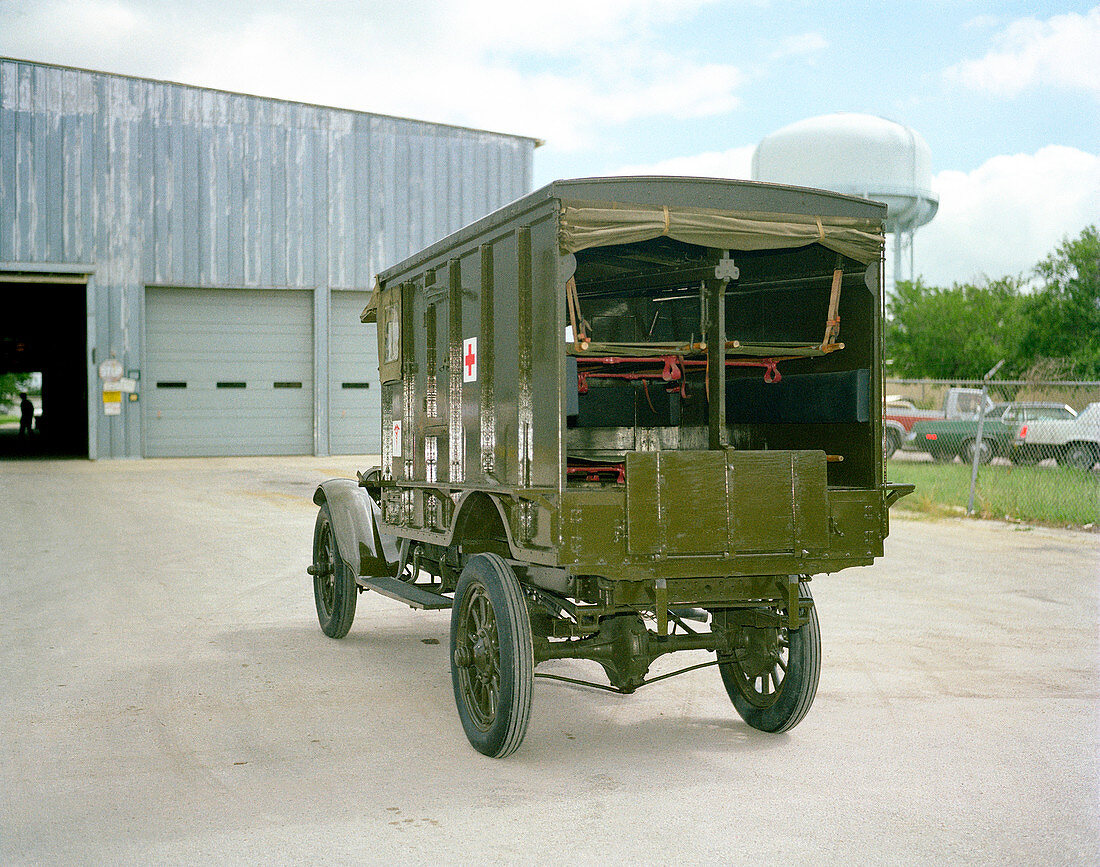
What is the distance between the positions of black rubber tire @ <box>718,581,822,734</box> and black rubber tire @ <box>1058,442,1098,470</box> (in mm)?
15689

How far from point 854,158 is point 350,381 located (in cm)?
3063

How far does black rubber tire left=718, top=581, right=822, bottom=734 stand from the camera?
18.2ft

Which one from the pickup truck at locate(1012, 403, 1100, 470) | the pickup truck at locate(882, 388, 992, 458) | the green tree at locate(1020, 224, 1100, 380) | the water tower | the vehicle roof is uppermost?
the water tower

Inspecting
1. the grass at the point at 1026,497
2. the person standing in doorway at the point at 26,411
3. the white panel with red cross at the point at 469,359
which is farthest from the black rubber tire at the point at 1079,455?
the person standing in doorway at the point at 26,411

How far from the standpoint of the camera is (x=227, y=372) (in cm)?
2842

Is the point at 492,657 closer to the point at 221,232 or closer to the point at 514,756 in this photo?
the point at 514,756

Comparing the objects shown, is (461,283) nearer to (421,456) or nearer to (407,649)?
(421,456)

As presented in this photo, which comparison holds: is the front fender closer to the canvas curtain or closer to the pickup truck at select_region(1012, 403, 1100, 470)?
the canvas curtain

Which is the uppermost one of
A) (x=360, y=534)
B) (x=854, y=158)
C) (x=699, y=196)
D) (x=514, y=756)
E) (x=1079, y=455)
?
(x=854, y=158)

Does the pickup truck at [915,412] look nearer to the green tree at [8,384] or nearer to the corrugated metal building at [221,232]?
the corrugated metal building at [221,232]

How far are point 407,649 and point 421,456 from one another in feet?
5.49

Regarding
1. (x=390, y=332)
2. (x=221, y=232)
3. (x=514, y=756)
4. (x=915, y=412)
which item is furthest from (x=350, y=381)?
(x=514, y=756)

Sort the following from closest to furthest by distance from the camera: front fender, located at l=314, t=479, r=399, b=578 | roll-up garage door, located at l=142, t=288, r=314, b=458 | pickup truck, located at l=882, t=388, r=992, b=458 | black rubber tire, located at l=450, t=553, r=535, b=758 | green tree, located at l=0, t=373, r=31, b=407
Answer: black rubber tire, located at l=450, t=553, r=535, b=758 → front fender, located at l=314, t=479, r=399, b=578 → pickup truck, located at l=882, t=388, r=992, b=458 → roll-up garage door, located at l=142, t=288, r=314, b=458 → green tree, located at l=0, t=373, r=31, b=407

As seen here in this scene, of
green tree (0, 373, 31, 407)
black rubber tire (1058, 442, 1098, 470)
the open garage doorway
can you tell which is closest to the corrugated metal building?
the open garage doorway
